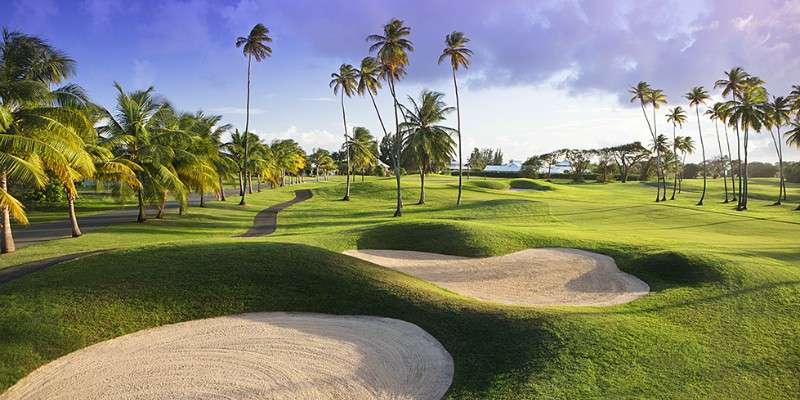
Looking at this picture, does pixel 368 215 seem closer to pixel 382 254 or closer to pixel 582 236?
pixel 382 254

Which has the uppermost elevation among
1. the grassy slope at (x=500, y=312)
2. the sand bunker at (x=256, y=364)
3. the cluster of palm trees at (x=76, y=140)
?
the cluster of palm trees at (x=76, y=140)

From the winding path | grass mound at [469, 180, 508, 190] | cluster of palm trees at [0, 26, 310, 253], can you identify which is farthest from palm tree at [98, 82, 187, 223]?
grass mound at [469, 180, 508, 190]

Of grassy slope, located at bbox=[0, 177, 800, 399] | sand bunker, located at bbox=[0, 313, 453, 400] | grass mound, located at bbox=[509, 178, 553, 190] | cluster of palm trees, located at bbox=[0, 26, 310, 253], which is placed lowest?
sand bunker, located at bbox=[0, 313, 453, 400]

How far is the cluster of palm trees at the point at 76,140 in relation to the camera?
17.8m

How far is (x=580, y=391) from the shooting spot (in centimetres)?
843

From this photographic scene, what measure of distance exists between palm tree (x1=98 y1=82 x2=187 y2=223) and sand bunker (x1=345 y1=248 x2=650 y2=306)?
1677cm

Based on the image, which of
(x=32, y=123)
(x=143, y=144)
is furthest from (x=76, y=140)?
(x=143, y=144)

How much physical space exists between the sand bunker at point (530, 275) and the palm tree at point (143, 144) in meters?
16.8

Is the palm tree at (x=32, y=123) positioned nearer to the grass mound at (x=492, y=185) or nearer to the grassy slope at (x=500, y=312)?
the grassy slope at (x=500, y=312)

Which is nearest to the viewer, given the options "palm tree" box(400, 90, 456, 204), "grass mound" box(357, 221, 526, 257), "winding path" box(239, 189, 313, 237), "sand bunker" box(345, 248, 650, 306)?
"sand bunker" box(345, 248, 650, 306)

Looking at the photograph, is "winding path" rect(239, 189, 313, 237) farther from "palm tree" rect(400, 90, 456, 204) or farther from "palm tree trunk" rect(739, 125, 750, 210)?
"palm tree trunk" rect(739, 125, 750, 210)

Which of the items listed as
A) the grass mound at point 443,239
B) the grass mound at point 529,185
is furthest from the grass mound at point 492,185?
the grass mound at point 443,239

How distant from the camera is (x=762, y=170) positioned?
135000 mm

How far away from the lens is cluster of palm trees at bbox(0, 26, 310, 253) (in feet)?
58.2
